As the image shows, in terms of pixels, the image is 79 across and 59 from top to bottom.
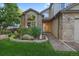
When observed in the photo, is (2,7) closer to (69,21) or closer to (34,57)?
(34,57)

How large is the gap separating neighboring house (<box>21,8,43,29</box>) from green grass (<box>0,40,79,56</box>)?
24.5 inches

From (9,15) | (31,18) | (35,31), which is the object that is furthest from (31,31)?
(9,15)

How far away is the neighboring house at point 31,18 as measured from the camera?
691cm

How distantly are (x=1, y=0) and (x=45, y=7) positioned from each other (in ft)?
4.43

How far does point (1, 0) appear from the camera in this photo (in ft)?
22.2

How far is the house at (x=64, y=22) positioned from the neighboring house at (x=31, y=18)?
6.8 inches

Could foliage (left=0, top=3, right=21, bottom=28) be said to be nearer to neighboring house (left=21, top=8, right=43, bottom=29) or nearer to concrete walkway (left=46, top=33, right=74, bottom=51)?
neighboring house (left=21, top=8, right=43, bottom=29)

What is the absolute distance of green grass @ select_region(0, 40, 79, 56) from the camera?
256 inches

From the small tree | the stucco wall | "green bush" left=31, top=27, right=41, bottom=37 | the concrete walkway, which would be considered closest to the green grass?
the concrete walkway

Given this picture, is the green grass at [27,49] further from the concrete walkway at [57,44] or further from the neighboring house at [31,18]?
the neighboring house at [31,18]

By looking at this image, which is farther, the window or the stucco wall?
the stucco wall

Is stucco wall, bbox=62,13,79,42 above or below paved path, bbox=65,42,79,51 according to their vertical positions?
above

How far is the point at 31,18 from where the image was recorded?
6.98 meters

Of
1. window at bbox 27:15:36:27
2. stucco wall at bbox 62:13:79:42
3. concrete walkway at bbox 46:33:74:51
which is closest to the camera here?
concrete walkway at bbox 46:33:74:51
